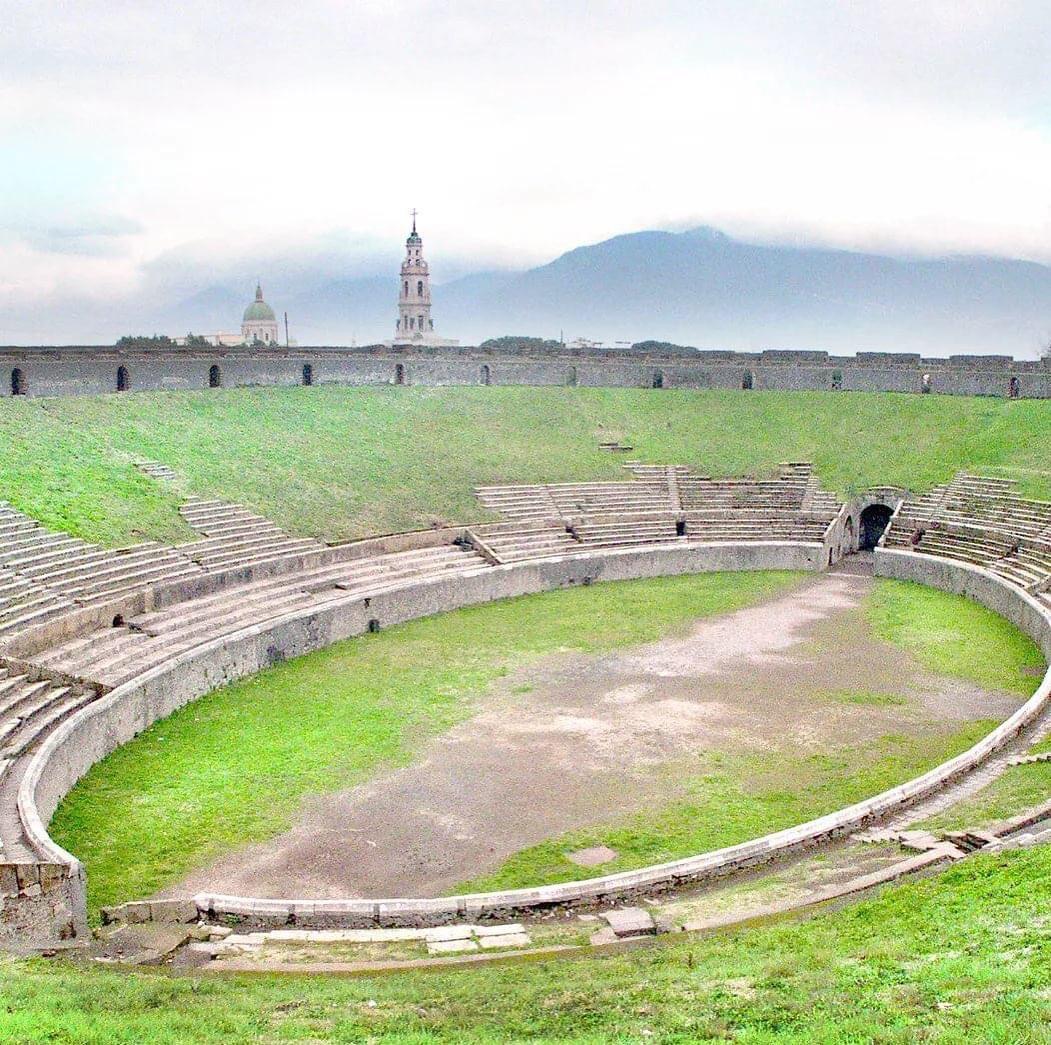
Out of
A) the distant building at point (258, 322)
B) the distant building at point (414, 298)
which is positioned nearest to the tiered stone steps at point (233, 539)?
the distant building at point (414, 298)

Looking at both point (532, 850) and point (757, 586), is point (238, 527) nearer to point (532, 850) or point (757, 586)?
point (757, 586)

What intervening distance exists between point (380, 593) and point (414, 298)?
90.6 meters

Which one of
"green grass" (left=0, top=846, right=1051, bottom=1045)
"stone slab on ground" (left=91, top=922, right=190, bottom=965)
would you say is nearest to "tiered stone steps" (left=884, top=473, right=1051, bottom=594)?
"green grass" (left=0, top=846, right=1051, bottom=1045)

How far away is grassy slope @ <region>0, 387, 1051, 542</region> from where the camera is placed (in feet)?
105

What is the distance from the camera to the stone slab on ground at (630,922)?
1405 cm

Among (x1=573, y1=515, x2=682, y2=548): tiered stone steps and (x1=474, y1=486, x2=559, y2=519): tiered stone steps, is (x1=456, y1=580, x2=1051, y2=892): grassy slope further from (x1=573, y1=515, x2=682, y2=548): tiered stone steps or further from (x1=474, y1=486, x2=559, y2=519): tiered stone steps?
(x1=474, y1=486, x2=559, y2=519): tiered stone steps

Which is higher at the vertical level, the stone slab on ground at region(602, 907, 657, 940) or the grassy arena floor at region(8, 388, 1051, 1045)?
the grassy arena floor at region(8, 388, 1051, 1045)

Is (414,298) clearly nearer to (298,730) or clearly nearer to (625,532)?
(625,532)

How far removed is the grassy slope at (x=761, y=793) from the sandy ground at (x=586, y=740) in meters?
0.41

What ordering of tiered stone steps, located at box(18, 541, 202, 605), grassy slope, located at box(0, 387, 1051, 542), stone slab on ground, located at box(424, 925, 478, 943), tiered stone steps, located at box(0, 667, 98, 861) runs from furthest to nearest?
grassy slope, located at box(0, 387, 1051, 542)
tiered stone steps, located at box(18, 541, 202, 605)
tiered stone steps, located at box(0, 667, 98, 861)
stone slab on ground, located at box(424, 925, 478, 943)

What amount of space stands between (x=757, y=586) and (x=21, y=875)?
2497 cm

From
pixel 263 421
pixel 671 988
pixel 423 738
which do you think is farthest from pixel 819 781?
pixel 263 421

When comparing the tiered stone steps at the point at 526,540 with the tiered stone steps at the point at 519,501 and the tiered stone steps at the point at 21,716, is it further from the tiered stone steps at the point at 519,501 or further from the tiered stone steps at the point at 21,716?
the tiered stone steps at the point at 21,716

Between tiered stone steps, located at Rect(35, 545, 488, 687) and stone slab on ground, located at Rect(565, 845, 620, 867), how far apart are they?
10.0 metres
